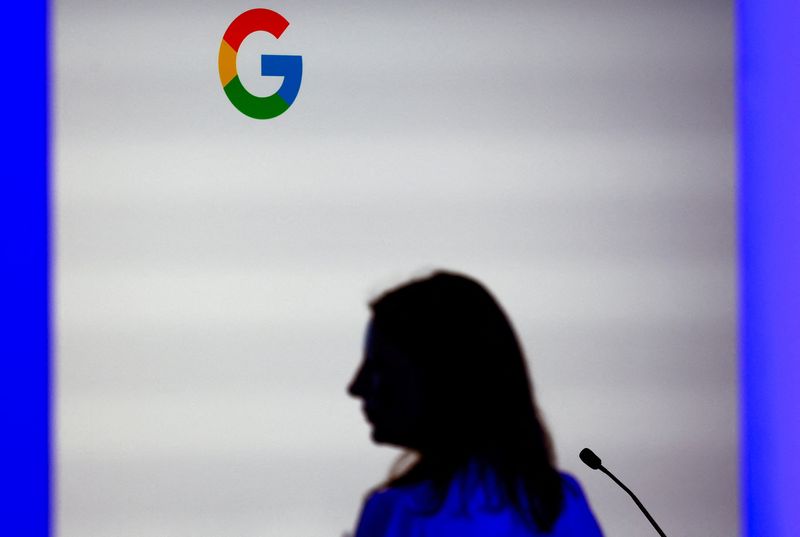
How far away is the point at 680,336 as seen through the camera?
3.37 m

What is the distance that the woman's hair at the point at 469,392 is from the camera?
177cm

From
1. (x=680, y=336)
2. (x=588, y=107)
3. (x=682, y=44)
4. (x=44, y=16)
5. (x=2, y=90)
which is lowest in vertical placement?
(x=680, y=336)

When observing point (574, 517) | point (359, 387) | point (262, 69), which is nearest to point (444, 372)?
point (359, 387)

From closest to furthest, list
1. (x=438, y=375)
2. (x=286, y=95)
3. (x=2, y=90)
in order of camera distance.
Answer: (x=2, y=90), (x=438, y=375), (x=286, y=95)

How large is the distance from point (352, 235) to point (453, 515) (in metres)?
1.80

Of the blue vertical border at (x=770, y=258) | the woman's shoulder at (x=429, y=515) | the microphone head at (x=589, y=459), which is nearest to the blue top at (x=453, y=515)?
the woman's shoulder at (x=429, y=515)

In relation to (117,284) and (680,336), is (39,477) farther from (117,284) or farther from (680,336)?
(680,336)

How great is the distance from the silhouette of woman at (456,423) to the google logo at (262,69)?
1.66 meters

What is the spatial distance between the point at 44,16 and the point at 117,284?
7.74 feet

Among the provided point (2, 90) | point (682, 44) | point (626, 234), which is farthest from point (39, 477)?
point (682, 44)

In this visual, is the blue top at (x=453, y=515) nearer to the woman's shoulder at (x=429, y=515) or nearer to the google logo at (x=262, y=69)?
the woman's shoulder at (x=429, y=515)

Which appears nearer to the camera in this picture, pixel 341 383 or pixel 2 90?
pixel 2 90

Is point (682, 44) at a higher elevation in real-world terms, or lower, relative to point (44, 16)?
higher

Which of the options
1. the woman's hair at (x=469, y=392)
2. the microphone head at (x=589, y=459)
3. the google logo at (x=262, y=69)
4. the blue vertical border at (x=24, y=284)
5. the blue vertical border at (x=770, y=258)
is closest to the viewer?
the blue vertical border at (x=24, y=284)
